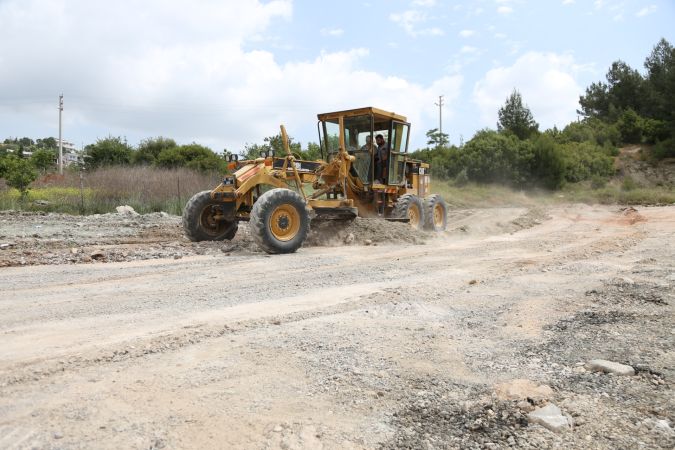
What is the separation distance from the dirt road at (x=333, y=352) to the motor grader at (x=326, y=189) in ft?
5.87

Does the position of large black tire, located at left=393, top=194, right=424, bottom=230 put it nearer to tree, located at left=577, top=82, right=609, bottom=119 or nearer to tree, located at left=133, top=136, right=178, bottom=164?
tree, located at left=133, top=136, right=178, bottom=164

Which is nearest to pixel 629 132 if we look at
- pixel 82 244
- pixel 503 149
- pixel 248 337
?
pixel 503 149

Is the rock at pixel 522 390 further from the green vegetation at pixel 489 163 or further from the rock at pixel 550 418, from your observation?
the green vegetation at pixel 489 163

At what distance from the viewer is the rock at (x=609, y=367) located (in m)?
3.42

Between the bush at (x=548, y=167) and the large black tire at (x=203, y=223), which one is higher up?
the bush at (x=548, y=167)

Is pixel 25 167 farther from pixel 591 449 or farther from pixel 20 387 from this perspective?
pixel 591 449

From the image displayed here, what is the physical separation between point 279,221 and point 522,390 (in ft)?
21.4

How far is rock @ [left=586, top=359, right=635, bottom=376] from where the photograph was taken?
3418mm

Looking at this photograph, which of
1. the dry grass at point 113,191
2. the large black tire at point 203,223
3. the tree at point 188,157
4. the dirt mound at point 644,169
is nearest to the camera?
the large black tire at point 203,223

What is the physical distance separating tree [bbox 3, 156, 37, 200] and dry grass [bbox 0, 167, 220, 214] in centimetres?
32

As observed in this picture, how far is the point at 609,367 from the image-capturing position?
3459 mm

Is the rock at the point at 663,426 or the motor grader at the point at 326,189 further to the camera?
the motor grader at the point at 326,189

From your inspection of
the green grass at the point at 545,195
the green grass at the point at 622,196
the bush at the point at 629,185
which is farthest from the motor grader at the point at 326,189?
the bush at the point at 629,185

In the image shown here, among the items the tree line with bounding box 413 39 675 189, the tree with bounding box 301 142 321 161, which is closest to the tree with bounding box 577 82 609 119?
the tree line with bounding box 413 39 675 189
